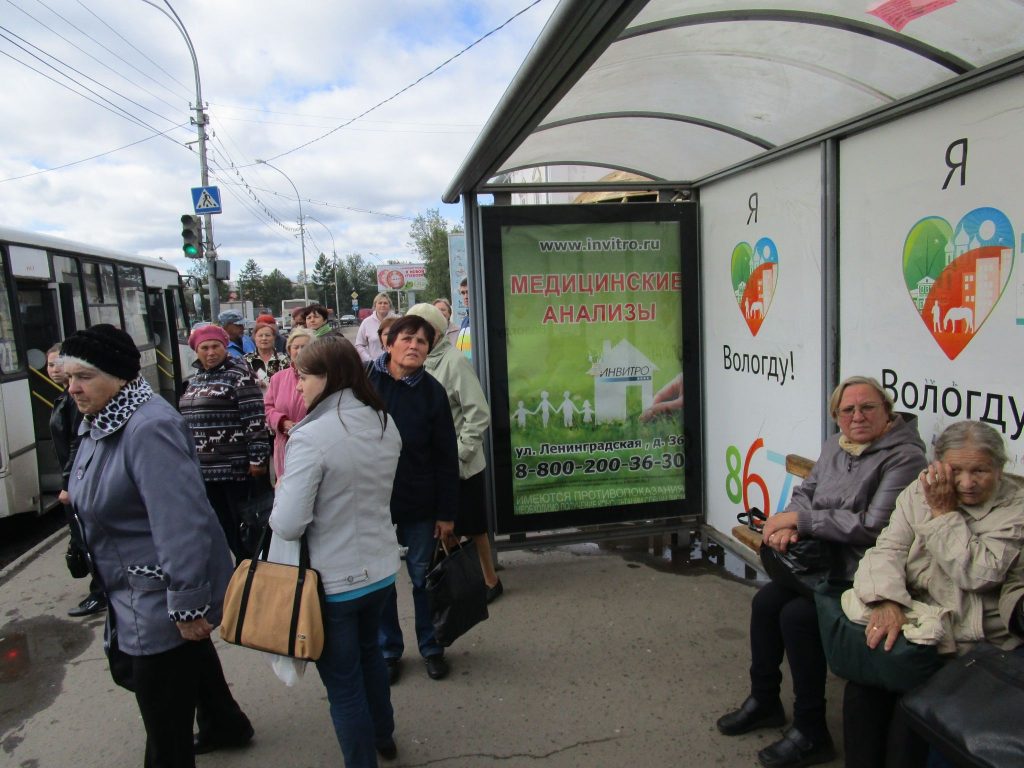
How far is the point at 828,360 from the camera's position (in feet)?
11.2

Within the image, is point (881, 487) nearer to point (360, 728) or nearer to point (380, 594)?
point (380, 594)

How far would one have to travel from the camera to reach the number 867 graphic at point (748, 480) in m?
3.91

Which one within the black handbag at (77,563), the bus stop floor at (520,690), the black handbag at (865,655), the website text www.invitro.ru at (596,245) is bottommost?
the bus stop floor at (520,690)

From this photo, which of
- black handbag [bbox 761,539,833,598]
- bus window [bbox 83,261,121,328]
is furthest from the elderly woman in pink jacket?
bus window [bbox 83,261,121,328]

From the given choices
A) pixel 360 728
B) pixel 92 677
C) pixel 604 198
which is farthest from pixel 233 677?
pixel 604 198

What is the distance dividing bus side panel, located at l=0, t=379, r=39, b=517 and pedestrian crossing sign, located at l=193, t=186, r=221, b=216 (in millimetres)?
7380

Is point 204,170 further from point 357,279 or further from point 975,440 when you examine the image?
point 357,279

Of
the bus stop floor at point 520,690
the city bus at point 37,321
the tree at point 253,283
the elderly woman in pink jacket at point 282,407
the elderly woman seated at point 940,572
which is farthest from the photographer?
the tree at point 253,283

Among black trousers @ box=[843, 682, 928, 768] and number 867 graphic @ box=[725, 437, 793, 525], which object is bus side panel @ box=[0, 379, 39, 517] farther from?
black trousers @ box=[843, 682, 928, 768]

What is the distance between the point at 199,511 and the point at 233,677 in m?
1.76

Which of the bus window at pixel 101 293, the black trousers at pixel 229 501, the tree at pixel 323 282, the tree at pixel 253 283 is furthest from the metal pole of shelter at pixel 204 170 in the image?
the tree at pixel 323 282

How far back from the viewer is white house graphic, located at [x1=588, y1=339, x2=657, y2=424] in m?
4.54

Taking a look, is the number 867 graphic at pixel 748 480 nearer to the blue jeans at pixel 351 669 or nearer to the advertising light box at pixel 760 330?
the advertising light box at pixel 760 330

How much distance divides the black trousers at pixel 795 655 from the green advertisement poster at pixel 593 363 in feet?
6.14
